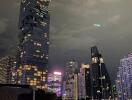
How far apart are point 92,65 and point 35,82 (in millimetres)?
50694

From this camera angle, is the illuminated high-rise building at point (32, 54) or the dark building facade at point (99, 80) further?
the illuminated high-rise building at point (32, 54)

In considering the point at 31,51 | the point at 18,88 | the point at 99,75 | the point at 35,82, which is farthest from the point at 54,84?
the point at 18,88

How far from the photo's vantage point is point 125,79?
6289 inches

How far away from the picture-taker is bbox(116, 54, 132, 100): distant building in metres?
150

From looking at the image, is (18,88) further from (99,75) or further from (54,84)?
(99,75)

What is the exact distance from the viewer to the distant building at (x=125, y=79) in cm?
15045

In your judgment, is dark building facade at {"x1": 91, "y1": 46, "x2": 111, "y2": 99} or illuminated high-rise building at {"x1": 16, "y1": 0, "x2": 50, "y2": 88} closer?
dark building facade at {"x1": 91, "y1": 46, "x2": 111, "y2": 99}

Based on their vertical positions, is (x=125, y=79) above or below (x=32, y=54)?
below

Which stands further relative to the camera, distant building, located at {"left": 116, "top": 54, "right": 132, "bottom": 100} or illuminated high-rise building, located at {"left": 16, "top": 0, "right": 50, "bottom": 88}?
illuminated high-rise building, located at {"left": 16, "top": 0, "right": 50, "bottom": 88}

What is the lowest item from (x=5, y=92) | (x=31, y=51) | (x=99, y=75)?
(x=5, y=92)

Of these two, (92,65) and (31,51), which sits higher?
(31,51)

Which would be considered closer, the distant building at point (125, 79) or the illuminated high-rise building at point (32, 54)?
the distant building at point (125, 79)

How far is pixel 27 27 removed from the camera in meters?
195

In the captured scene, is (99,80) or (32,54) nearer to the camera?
(99,80)
